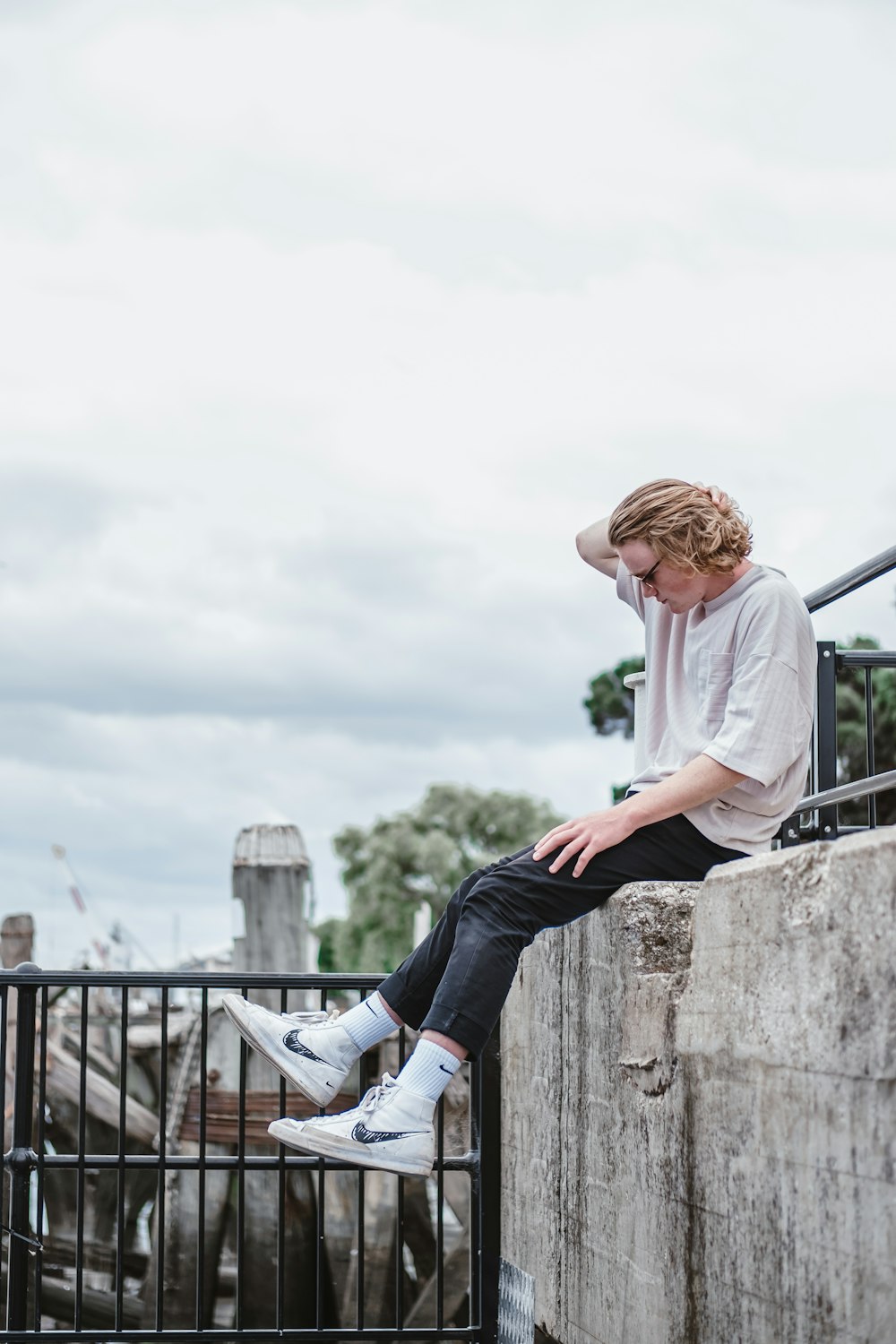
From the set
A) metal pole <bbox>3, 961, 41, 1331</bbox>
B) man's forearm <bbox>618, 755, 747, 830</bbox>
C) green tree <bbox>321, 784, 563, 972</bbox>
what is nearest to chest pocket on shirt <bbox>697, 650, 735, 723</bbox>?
man's forearm <bbox>618, 755, 747, 830</bbox>

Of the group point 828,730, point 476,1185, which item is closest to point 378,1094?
point 476,1185

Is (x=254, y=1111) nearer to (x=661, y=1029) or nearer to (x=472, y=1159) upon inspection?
(x=472, y=1159)

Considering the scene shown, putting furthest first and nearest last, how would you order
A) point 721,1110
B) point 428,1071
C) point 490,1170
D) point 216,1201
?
point 216,1201 → point 490,1170 → point 428,1071 → point 721,1110

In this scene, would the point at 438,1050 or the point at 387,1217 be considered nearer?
the point at 438,1050

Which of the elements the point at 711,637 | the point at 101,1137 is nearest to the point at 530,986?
the point at 711,637

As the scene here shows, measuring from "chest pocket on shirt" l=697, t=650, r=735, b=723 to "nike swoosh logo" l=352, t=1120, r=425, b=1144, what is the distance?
1.28 meters

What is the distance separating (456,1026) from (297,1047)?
18.4 inches

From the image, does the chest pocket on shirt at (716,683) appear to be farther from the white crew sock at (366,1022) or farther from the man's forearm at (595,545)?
the white crew sock at (366,1022)

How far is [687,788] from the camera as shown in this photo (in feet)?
11.9

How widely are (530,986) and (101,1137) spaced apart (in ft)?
33.7

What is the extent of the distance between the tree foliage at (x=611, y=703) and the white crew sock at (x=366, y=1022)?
86.0ft

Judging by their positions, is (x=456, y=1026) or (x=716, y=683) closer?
(x=456, y=1026)

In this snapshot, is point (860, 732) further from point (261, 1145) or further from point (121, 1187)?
point (121, 1187)

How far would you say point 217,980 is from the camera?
451 cm
